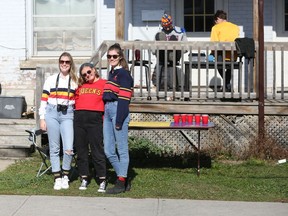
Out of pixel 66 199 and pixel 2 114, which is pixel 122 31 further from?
pixel 66 199

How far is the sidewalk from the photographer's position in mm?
7582

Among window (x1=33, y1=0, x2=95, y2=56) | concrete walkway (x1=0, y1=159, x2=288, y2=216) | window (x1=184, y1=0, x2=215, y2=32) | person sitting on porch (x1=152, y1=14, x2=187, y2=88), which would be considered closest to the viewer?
concrete walkway (x1=0, y1=159, x2=288, y2=216)

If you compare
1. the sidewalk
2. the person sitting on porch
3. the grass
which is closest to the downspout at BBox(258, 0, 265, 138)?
the grass

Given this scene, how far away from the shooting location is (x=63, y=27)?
46.7 feet

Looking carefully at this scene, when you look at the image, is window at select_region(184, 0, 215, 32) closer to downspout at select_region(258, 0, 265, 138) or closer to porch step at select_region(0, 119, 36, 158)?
downspout at select_region(258, 0, 265, 138)

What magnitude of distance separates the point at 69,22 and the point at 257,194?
23.1 feet

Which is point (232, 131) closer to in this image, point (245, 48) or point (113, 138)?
point (245, 48)

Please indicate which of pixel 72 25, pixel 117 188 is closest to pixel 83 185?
pixel 117 188

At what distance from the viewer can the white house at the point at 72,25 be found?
1410 centimetres

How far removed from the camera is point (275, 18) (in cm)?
1427

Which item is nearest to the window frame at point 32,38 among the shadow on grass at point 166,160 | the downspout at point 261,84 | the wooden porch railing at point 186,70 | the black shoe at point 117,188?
the wooden porch railing at point 186,70

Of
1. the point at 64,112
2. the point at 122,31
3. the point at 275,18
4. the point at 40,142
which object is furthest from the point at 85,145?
the point at 275,18

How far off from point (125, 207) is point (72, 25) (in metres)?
7.16

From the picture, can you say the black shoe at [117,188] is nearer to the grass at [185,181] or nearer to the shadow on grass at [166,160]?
the grass at [185,181]
